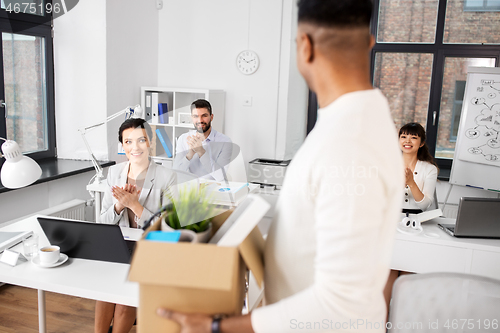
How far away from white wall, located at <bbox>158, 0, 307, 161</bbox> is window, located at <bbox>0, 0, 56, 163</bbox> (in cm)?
137

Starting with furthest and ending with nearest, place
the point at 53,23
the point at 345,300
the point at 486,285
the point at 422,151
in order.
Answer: the point at 53,23 < the point at 422,151 < the point at 486,285 < the point at 345,300

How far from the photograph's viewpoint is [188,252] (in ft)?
2.42

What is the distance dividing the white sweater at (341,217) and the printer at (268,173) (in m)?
3.28

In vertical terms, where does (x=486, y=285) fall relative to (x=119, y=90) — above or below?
below

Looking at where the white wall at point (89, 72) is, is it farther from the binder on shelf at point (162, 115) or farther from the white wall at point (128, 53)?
the binder on shelf at point (162, 115)

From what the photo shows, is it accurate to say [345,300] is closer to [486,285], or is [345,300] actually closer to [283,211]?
[283,211]

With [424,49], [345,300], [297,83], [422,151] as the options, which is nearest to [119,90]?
[297,83]

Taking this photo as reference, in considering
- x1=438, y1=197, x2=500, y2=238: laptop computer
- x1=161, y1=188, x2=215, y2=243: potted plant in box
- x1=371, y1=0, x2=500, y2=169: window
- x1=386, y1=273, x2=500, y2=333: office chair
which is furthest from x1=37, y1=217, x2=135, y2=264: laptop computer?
x1=371, y1=0, x2=500, y2=169: window

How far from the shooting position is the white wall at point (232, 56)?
4.25 m

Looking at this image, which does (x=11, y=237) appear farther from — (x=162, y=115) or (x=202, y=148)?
(x=162, y=115)

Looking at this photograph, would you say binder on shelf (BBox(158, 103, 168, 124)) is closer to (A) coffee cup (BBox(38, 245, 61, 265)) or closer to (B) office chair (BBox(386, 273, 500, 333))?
(A) coffee cup (BBox(38, 245, 61, 265))

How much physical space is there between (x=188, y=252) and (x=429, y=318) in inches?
35.2

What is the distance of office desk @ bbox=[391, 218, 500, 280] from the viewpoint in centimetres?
220

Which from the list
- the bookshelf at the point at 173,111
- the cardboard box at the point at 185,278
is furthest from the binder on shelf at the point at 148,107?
the cardboard box at the point at 185,278
